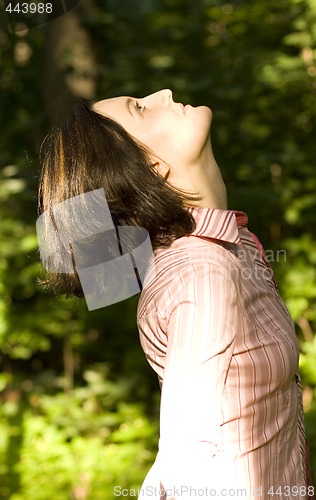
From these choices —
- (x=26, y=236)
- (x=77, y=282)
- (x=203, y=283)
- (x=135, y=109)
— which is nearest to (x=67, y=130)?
(x=135, y=109)

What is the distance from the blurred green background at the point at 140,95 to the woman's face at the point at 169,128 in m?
2.75

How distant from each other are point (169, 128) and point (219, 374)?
55 centimetres

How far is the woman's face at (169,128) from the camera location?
5.38ft

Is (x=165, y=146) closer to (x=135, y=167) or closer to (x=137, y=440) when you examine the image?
(x=135, y=167)

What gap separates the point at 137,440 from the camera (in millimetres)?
4461

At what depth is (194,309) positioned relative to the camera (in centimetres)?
140

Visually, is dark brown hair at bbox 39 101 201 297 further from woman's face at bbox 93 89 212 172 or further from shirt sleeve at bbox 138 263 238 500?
shirt sleeve at bbox 138 263 238 500

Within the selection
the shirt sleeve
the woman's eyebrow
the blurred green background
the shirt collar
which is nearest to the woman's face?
the woman's eyebrow

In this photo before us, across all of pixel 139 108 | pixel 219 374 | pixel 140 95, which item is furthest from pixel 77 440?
pixel 219 374

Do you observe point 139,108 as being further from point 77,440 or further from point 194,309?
point 77,440

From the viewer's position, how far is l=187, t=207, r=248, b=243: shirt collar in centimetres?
160

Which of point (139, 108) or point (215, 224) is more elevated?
point (139, 108)

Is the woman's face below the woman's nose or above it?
below

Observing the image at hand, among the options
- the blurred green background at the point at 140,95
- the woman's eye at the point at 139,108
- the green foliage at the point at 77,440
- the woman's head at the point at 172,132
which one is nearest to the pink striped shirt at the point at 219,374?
the woman's head at the point at 172,132
